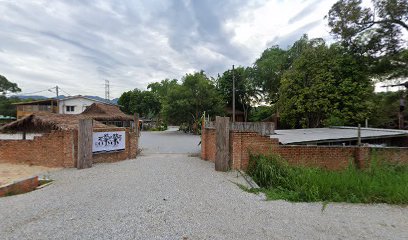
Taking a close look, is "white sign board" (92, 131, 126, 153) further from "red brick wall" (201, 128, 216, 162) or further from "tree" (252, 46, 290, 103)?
"tree" (252, 46, 290, 103)

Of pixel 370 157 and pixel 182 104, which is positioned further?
pixel 182 104

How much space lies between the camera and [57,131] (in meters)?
8.45

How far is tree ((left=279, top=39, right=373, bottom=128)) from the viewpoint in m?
16.5

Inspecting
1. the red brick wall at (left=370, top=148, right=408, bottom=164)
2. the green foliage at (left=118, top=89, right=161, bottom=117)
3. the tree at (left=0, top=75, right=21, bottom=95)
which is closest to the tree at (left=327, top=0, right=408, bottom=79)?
the red brick wall at (left=370, top=148, right=408, bottom=164)

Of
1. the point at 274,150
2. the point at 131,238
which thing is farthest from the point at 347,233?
the point at 274,150

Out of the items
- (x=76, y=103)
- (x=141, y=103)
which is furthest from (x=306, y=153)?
(x=141, y=103)

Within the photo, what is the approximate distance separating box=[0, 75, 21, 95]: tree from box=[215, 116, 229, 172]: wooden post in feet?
226

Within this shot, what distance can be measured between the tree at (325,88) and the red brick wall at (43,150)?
17165mm

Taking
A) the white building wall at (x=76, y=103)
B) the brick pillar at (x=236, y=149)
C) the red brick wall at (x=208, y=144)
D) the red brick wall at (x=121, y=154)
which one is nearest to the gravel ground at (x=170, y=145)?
the red brick wall at (x=121, y=154)

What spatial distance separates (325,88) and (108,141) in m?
16.6

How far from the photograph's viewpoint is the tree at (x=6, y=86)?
53.2 meters

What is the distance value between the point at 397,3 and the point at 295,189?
658 inches

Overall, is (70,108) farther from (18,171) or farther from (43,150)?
(18,171)

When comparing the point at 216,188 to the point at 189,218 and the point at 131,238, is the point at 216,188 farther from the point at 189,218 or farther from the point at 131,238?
the point at 131,238
